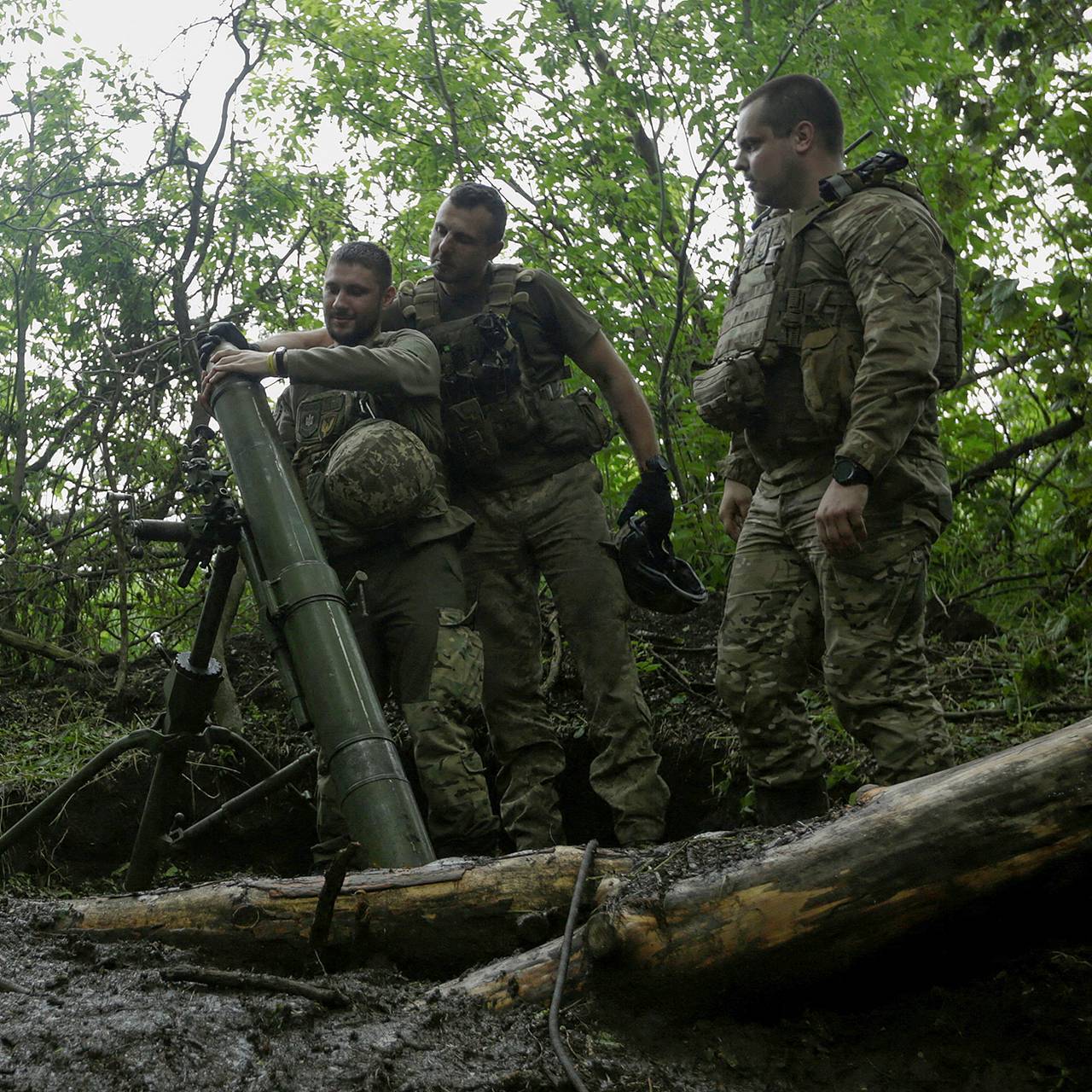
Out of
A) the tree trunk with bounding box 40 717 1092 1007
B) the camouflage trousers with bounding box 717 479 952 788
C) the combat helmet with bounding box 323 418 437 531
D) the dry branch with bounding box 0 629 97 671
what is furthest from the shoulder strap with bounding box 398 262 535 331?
the dry branch with bounding box 0 629 97 671

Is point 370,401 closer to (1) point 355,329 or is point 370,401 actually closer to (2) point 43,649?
(1) point 355,329

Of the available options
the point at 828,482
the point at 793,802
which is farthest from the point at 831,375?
the point at 793,802

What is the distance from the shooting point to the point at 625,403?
157 inches

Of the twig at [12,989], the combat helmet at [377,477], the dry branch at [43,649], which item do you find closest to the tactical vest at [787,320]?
the combat helmet at [377,477]

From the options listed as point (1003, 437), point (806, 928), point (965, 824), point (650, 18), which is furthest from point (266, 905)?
point (650, 18)

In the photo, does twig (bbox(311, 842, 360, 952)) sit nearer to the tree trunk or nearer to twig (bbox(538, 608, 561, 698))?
the tree trunk

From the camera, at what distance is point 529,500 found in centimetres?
382

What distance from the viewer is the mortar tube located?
9.03ft

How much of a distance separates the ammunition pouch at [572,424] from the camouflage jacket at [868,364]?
782 millimetres

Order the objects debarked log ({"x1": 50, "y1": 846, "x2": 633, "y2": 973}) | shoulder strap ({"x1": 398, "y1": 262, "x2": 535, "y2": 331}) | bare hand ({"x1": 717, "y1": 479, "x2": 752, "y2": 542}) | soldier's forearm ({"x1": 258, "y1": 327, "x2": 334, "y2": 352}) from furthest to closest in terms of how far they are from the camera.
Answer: soldier's forearm ({"x1": 258, "y1": 327, "x2": 334, "y2": 352}) → shoulder strap ({"x1": 398, "y1": 262, "x2": 535, "y2": 331}) → bare hand ({"x1": 717, "y1": 479, "x2": 752, "y2": 542}) → debarked log ({"x1": 50, "y1": 846, "x2": 633, "y2": 973})

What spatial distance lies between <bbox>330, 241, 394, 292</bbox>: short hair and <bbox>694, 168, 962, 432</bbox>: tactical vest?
120 centimetres

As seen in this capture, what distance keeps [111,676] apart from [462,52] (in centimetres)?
371

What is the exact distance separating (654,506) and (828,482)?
3.05ft

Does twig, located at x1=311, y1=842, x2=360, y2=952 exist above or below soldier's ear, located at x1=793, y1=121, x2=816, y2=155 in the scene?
below
